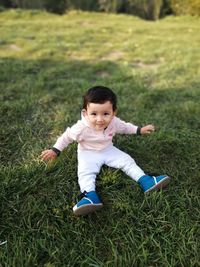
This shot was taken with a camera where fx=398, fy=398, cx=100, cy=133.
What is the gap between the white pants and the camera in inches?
124

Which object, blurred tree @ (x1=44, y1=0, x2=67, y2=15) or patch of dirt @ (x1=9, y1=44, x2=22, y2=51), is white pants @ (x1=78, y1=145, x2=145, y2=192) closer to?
patch of dirt @ (x1=9, y1=44, x2=22, y2=51)

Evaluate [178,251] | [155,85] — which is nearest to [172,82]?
[155,85]

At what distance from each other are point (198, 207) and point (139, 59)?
4219mm

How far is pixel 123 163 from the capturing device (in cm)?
328

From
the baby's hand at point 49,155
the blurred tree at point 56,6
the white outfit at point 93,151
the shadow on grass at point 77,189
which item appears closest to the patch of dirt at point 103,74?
the shadow on grass at point 77,189

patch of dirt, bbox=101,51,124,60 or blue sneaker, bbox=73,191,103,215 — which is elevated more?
blue sneaker, bbox=73,191,103,215

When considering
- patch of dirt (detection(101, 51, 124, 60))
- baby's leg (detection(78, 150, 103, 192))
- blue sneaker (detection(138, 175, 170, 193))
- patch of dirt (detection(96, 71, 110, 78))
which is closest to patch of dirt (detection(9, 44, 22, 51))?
patch of dirt (detection(101, 51, 124, 60))

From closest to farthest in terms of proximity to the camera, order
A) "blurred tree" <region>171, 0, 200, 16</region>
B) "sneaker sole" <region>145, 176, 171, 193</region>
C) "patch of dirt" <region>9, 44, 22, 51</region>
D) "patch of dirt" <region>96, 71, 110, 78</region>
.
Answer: "sneaker sole" <region>145, 176, 171, 193</region> < "patch of dirt" <region>96, 71, 110, 78</region> < "patch of dirt" <region>9, 44, 22, 51</region> < "blurred tree" <region>171, 0, 200, 16</region>

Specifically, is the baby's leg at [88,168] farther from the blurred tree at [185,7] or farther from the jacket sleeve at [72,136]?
the blurred tree at [185,7]

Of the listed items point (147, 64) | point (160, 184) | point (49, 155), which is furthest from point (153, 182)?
point (147, 64)

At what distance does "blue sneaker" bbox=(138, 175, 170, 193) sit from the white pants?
85 millimetres

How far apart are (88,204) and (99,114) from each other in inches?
29.2

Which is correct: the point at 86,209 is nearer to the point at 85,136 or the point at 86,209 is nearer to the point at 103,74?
the point at 85,136

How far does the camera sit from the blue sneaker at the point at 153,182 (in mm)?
3039
